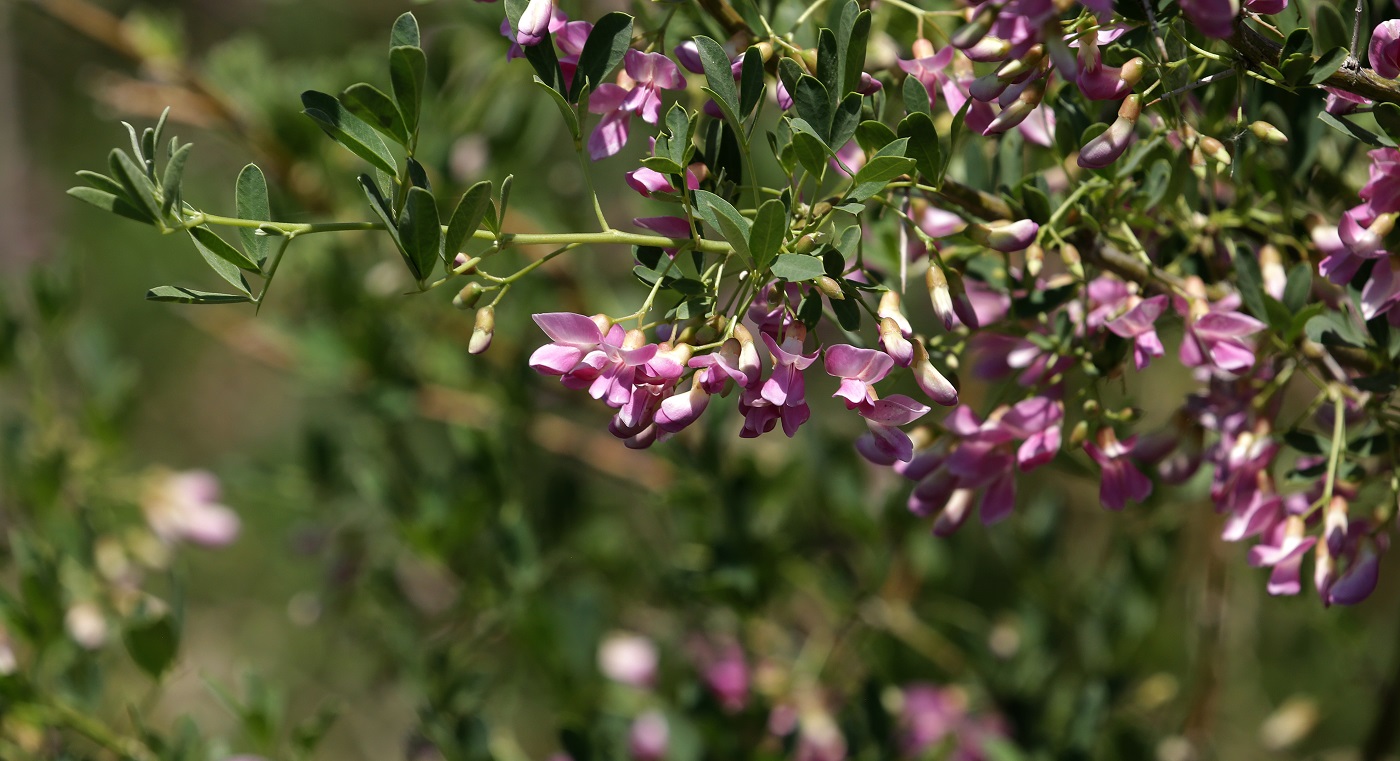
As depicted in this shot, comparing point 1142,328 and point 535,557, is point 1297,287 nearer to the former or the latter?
point 1142,328

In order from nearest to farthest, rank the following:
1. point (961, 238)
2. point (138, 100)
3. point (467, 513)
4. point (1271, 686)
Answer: point (961, 238), point (467, 513), point (138, 100), point (1271, 686)

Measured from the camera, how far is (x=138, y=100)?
133cm

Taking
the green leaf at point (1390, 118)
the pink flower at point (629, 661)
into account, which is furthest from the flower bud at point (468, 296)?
the pink flower at point (629, 661)

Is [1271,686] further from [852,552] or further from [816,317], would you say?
[816,317]

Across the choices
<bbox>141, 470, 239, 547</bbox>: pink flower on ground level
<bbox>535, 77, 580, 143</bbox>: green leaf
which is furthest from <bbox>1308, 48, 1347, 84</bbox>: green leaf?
<bbox>141, 470, 239, 547</bbox>: pink flower on ground level

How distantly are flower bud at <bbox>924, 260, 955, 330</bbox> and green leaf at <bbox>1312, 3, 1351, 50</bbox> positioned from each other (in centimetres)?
24

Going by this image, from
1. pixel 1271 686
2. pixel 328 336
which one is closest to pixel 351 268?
pixel 328 336

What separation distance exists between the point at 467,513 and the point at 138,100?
708 mm

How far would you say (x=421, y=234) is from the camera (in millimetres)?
493

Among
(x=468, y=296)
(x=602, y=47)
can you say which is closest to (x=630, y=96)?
(x=602, y=47)

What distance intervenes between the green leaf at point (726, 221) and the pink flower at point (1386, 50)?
0.31 meters

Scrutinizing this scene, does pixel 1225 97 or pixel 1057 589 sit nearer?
pixel 1225 97

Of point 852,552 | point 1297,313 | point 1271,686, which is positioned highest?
point 1297,313

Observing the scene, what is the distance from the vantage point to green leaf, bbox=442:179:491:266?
1.59 ft
